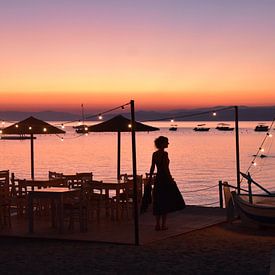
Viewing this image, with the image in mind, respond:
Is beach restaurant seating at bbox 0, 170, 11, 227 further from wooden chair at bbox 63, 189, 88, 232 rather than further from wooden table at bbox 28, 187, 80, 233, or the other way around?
wooden chair at bbox 63, 189, 88, 232

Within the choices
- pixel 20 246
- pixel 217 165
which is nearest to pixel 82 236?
pixel 20 246

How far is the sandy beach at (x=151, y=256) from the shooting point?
765 centimetres

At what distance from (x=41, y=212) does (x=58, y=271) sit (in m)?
4.89

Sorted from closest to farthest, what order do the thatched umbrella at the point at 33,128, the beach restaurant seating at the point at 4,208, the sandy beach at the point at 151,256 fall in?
1. the sandy beach at the point at 151,256
2. the beach restaurant seating at the point at 4,208
3. the thatched umbrella at the point at 33,128

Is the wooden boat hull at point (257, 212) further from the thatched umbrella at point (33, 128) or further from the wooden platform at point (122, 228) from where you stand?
the thatched umbrella at point (33, 128)

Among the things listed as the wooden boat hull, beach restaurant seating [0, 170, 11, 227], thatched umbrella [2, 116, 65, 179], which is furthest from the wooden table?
thatched umbrella [2, 116, 65, 179]

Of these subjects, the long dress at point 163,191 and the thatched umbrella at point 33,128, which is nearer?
the long dress at point 163,191

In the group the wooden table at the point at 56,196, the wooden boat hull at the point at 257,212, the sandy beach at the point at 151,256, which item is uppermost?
the wooden table at the point at 56,196

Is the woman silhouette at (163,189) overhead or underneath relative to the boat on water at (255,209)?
overhead

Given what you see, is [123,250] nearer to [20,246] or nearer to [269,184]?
[20,246]

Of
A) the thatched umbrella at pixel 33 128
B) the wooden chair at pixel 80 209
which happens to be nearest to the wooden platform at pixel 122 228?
the wooden chair at pixel 80 209

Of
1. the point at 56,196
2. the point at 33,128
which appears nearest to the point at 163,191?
the point at 56,196

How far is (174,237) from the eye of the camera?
9.96 metres

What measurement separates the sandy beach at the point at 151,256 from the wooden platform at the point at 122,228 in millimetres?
275
